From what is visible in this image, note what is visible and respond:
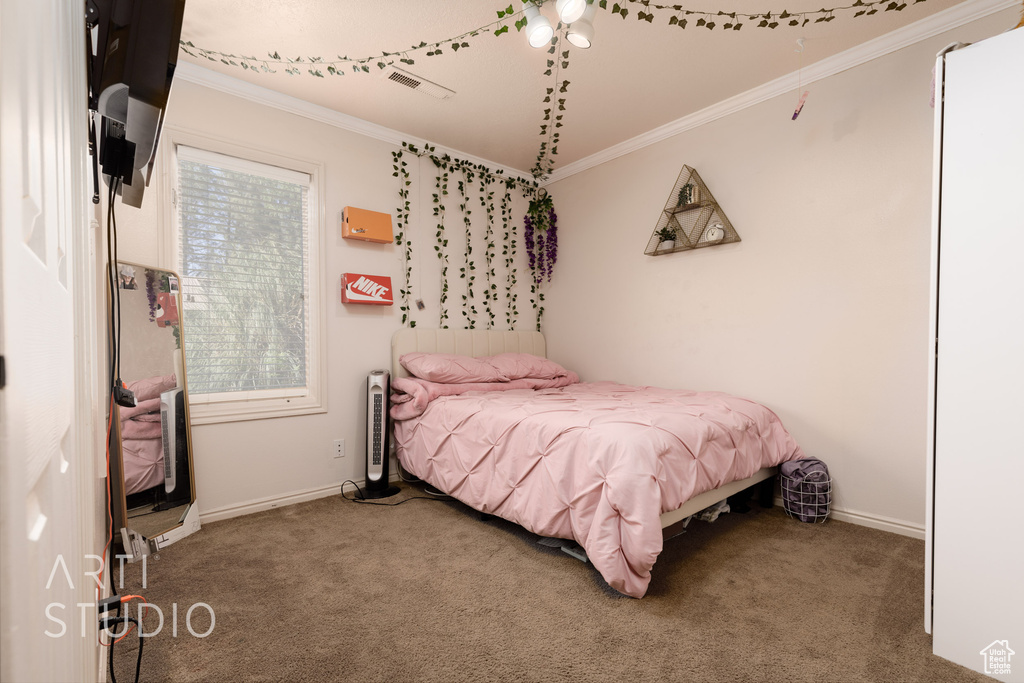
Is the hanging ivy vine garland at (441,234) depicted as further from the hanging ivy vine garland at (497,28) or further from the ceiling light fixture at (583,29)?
the ceiling light fixture at (583,29)

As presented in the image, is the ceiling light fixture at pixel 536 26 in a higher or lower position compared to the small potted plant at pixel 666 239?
higher

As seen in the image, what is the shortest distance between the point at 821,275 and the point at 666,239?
1.02 m

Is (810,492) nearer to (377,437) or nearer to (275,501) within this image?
(377,437)

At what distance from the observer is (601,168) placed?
394 cm

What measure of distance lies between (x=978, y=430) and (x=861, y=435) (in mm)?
1320

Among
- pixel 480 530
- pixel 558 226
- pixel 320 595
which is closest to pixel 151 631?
pixel 320 595

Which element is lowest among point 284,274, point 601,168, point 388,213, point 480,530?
point 480,530

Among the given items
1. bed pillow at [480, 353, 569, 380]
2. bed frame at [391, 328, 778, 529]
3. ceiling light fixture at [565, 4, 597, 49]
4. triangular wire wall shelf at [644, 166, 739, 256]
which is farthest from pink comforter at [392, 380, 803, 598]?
ceiling light fixture at [565, 4, 597, 49]

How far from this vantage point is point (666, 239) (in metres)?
3.39

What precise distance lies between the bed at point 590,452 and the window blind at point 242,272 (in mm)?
769

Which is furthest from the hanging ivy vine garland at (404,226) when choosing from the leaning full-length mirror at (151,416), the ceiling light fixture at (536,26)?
the ceiling light fixture at (536,26)

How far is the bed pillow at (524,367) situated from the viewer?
141 inches

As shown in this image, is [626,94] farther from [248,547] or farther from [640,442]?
[248,547]

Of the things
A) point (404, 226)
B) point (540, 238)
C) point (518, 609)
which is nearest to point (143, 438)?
point (518, 609)
